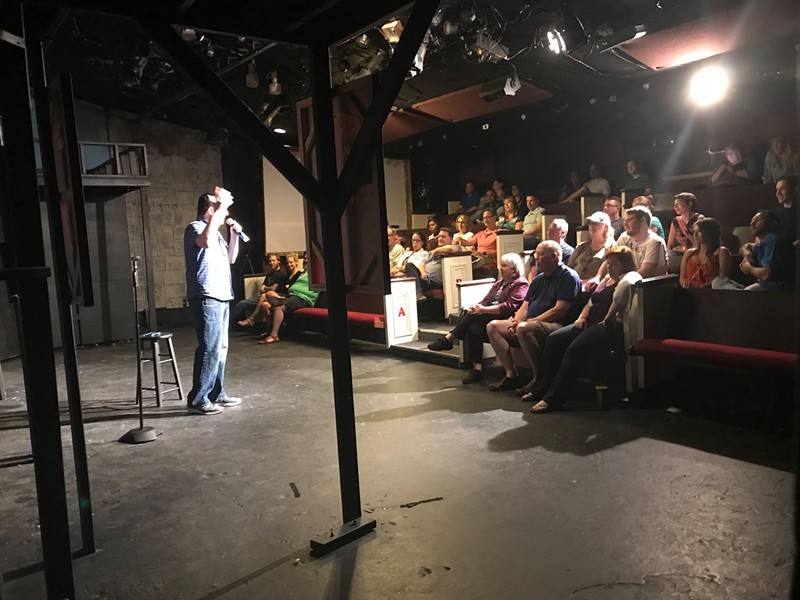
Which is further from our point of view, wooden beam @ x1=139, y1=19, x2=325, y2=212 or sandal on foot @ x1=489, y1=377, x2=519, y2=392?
sandal on foot @ x1=489, y1=377, x2=519, y2=392

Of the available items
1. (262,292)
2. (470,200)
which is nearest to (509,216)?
(470,200)

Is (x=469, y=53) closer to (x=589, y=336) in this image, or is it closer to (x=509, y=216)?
(x=509, y=216)

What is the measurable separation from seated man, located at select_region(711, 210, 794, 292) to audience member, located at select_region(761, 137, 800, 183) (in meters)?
2.94

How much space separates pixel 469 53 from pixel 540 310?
11.4 ft

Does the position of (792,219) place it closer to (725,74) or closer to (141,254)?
(725,74)

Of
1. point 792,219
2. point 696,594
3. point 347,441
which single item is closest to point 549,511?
point 696,594

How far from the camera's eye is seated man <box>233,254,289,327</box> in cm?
880

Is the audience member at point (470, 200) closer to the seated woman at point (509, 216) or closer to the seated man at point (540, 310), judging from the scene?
the seated woman at point (509, 216)

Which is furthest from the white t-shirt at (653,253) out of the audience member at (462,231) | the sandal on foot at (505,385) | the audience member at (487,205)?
the audience member at (487,205)

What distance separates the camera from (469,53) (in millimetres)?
6871

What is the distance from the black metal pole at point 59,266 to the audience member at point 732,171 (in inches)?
274

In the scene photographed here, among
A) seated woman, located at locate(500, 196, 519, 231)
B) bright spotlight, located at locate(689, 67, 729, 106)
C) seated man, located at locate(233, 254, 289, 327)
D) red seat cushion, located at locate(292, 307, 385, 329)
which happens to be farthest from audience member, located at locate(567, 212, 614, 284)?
seated man, located at locate(233, 254, 289, 327)

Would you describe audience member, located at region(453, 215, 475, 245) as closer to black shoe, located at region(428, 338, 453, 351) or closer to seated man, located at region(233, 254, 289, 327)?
seated man, located at region(233, 254, 289, 327)

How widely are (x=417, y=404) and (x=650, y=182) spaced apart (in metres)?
5.89
